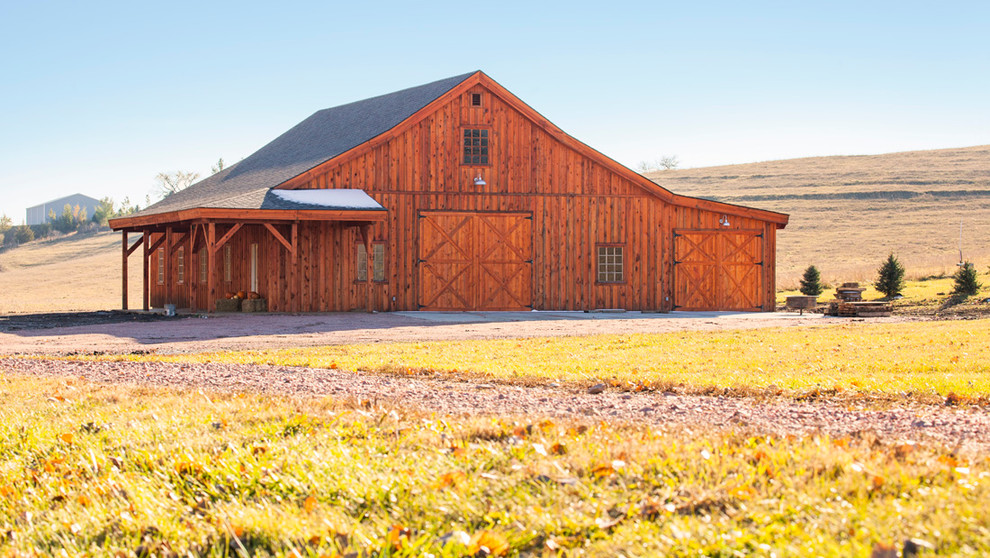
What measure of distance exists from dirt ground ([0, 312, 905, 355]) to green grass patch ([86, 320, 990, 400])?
1.45 metres

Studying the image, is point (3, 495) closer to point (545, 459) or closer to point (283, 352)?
point (545, 459)

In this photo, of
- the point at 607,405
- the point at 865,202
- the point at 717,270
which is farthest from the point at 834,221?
the point at 607,405

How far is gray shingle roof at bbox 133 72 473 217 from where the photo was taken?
80.2ft

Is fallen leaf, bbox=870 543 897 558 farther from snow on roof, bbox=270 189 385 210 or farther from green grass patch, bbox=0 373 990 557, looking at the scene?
snow on roof, bbox=270 189 385 210

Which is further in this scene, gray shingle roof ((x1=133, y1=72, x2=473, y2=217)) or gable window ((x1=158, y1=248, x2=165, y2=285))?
gable window ((x1=158, y1=248, x2=165, y2=285))

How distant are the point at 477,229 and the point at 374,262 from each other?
9.46ft

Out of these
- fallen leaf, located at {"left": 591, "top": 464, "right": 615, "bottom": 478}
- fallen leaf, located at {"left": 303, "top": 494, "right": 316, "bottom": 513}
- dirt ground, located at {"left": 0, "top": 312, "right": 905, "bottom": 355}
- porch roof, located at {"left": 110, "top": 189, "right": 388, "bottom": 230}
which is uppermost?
porch roof, located at {"left": 110, "top": 189, "right": 388, "bottom": 230}

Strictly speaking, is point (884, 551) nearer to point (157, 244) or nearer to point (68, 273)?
point (157, 244)

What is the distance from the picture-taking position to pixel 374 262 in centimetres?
2373

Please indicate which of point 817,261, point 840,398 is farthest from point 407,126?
point 817,261

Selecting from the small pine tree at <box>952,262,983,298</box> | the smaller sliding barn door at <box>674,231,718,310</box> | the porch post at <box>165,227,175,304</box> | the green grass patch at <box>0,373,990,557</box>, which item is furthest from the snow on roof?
the small pine tree at <box>952,262,983,298</box>

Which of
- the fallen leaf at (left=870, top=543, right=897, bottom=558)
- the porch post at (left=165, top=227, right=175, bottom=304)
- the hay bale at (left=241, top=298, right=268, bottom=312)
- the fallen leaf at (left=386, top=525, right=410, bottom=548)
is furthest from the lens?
the porch post at (left=165, top=227, right=175, bottom=304)

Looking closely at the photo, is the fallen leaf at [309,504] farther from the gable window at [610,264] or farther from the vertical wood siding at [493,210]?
the gable window at [610,264]

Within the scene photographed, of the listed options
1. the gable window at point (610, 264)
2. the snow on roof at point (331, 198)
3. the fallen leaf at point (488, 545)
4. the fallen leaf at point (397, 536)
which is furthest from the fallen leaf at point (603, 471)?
the gable window at point (610, 264)
